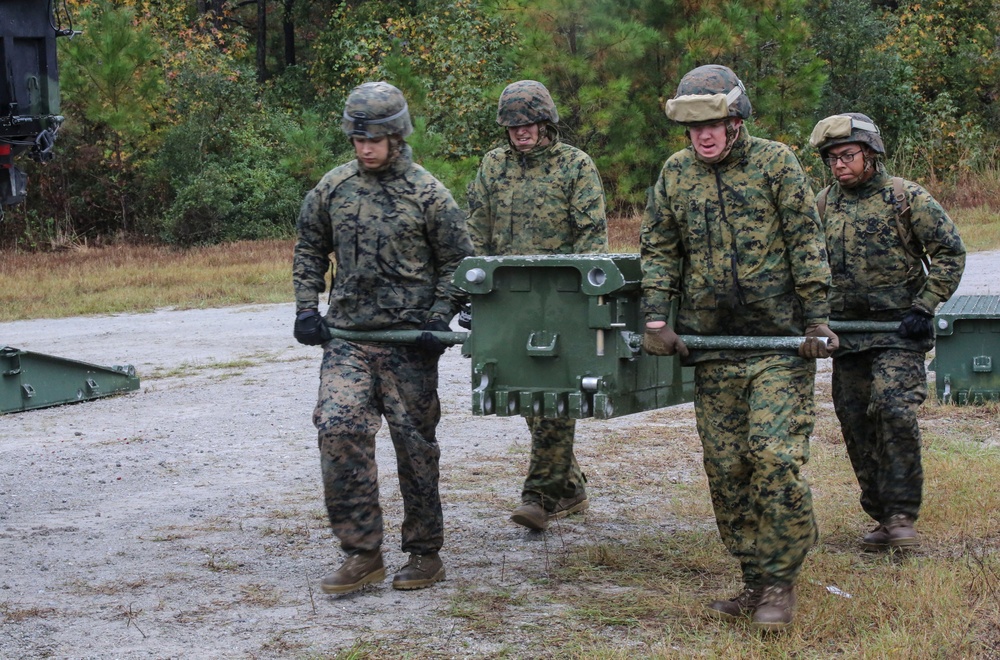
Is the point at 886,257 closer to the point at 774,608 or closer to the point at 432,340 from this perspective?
the point at 774,608

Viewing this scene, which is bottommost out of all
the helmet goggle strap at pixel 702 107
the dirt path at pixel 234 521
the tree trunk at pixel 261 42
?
the dirt path at pixel 234 521

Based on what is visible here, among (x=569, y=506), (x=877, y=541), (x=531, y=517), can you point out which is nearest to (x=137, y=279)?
(x=569, y=506)

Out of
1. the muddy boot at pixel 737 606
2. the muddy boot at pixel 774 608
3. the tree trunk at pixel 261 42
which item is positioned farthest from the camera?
the tree trunk at pixel 261 42

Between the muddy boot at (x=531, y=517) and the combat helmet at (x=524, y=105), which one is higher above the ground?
the combat helmet at (x=524, y=105)

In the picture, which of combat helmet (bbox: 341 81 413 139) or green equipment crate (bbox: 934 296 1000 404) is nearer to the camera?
combat helmet (bbox: 341 81 413 139)

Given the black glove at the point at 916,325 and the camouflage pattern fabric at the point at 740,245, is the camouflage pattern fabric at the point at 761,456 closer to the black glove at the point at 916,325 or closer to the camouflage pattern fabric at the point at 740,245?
the camouflage pattern fabric at the point at 740,245

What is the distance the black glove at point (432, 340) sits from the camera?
5500 millimetres

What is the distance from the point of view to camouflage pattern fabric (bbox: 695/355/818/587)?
480 centimetres

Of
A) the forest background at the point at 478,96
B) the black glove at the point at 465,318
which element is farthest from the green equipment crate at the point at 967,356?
the forest background at the point at 478,96

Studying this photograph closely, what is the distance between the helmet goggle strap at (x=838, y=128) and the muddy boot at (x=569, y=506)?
2088mm

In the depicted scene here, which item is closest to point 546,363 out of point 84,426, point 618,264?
point 618,264

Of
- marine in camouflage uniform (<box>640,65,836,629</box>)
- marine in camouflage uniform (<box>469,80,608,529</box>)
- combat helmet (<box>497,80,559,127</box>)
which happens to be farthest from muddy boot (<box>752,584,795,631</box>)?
combat helmet (<box>497,80,559,127</box>)

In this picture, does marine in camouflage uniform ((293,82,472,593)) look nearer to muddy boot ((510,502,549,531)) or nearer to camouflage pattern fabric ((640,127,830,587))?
muddy boot ((510,502,549,531))

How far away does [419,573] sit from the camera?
18.4 ft
